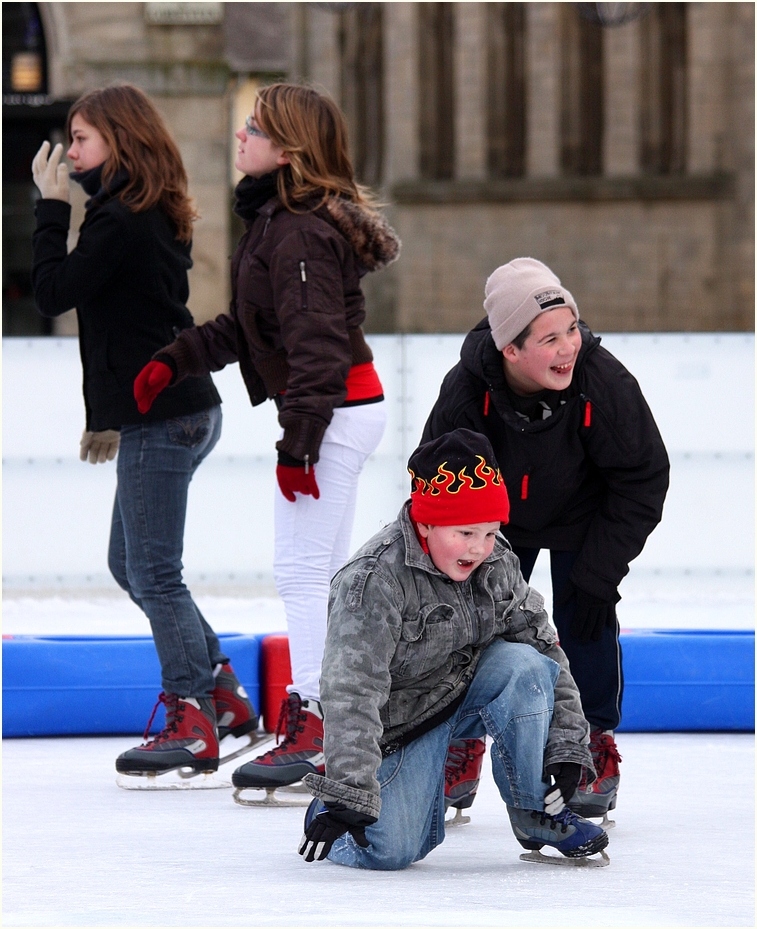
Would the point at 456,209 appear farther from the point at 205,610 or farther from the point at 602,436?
the point at 602,436

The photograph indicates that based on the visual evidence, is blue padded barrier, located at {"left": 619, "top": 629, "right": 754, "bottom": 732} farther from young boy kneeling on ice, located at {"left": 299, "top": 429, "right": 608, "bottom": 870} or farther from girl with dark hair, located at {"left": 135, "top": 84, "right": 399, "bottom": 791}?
young boy kneeling on ice, located at {"left": 299, "top": 429, "right": 608, "bottom": 870}

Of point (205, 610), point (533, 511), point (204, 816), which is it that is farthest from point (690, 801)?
point (205, 610)

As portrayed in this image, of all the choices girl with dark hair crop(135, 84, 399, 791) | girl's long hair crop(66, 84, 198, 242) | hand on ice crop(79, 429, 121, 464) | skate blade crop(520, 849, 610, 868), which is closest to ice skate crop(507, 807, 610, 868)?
skate blade crop(520, 849, 610, 868)

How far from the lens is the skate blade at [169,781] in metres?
3.45

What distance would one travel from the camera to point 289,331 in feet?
10.5

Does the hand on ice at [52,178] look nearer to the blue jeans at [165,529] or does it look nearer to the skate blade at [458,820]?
the blue jeans at [165,529]

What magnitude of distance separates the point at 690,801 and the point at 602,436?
0.86m

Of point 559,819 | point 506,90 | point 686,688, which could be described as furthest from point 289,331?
point 506,90

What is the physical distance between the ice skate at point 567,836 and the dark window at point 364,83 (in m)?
14.6

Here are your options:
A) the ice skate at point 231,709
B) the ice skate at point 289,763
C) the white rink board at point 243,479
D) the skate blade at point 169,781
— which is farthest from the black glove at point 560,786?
the white rink board at point 243,479

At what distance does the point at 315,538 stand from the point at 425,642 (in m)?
0.74

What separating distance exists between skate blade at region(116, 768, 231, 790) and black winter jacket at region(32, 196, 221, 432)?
0.75m

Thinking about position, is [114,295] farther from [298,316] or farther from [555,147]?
[555,147]

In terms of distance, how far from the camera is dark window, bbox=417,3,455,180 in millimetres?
16938
